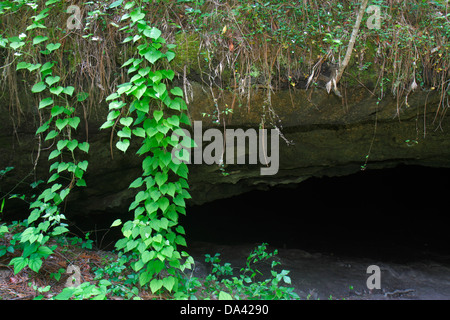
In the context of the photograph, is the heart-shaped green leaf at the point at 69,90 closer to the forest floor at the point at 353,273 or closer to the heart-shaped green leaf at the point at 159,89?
the heart-shaped green leaf at the point at 159,89

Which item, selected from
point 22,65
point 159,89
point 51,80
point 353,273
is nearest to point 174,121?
point 159,89

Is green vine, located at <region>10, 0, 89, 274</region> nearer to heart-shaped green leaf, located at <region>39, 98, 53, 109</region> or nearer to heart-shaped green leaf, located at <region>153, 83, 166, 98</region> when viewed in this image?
heart-shaped green leaf, located at <region>39, 98, 53, 109</region>

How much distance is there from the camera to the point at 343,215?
6.56 m

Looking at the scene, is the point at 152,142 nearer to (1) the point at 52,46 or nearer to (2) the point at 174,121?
(2) the point at 174,121

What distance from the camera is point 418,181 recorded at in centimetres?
676

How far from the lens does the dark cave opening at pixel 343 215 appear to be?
568 centimetres

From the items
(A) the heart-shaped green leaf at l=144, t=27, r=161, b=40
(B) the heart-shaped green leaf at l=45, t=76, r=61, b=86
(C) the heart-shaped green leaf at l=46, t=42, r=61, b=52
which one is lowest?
(B) the heart-shaped green leaf at l=45, t=76, r=61, b=86

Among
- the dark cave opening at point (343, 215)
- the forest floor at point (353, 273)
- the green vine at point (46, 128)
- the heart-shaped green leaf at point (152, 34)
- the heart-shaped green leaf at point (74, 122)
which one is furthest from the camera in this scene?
the dark cave opening at point (343, 215)

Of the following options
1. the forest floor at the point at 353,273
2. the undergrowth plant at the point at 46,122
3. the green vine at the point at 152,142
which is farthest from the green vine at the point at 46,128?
the forest floor at the point at 353,273

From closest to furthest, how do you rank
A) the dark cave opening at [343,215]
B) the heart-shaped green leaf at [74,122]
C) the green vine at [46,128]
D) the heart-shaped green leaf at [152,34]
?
the heart-shaped green leaf at [152,34], the green vine at [46,128], the heart-shaped green leaf at [74,122], the dark cave opening at [343,215]

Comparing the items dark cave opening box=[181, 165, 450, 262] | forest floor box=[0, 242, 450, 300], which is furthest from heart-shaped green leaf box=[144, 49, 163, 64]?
dark cave opening box=[181, 165, 450, 262]

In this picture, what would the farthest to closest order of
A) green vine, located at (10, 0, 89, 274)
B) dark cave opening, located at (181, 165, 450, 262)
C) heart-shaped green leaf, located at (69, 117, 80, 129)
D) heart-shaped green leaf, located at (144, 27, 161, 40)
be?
dark cave opening, located at (181, 165, 450, 262) → heart-shaped green leaf, located at (69, 117, 80, 129) → green vine, located at (10, 0, 89, 274) → heart-shaped green leaf, located at (144, 27, 161, 40)

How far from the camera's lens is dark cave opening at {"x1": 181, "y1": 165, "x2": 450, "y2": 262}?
5680 millimetres

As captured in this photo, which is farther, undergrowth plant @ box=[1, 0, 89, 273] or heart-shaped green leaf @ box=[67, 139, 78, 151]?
heart-shaped green leaf @ box=[67, 139, 78, 151]
